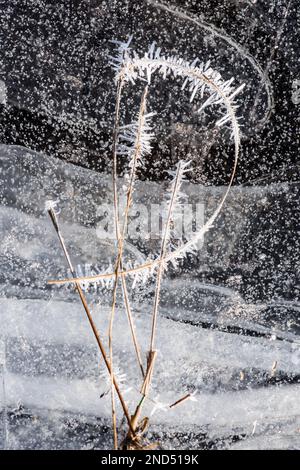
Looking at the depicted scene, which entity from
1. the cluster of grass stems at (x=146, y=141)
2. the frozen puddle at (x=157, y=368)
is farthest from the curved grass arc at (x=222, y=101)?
the frozen puddle at (x=157, y=368)

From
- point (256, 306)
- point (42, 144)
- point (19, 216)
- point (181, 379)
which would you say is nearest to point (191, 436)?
point (181, 379)

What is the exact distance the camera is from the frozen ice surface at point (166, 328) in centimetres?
100

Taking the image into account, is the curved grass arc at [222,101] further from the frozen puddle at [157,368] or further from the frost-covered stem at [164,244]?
the frozen puddle at [157,368]

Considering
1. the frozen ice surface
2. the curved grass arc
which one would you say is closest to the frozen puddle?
the frozen ice surface

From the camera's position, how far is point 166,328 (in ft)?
3.35

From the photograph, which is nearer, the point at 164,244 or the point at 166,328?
the point at 164,244

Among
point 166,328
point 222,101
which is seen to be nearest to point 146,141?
point 222,101

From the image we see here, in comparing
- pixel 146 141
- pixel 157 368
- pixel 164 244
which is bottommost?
pixel 157 368

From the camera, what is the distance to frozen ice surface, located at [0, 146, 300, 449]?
1002 millimetres

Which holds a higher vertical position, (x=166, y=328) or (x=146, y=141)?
(x=146, y=141)

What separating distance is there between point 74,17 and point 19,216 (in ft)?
1.40

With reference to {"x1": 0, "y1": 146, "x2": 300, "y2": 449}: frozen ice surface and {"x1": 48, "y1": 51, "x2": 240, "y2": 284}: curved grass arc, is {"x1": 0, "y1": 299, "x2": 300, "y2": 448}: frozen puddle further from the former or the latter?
{"x1": 48, "y1": 51, "x2": 240, "y2": 284}: curved grass arc

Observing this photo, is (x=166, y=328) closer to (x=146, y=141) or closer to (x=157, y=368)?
(x=157, y=368)

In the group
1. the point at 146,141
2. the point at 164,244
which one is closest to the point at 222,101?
the point at 146,141
